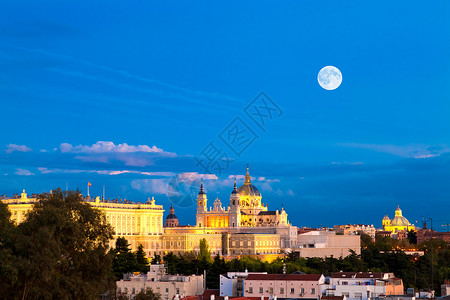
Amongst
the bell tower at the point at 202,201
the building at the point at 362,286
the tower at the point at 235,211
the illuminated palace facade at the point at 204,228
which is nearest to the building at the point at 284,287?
the building at the point at 362,286

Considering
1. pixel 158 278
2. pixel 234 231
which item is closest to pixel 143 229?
pixel 234 231

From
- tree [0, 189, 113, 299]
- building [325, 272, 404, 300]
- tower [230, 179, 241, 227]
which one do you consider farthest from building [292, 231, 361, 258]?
tree [0, 189, 113, 299]

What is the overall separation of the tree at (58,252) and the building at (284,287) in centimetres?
2320

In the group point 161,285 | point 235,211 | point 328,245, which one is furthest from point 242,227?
point 161,285

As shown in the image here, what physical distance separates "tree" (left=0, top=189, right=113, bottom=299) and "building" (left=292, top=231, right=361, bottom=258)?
9316 cm

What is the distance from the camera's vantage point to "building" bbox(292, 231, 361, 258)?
5448 inches

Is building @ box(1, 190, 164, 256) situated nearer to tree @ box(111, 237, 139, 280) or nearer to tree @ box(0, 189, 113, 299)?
tree @ box(111, 237, 139, 280)

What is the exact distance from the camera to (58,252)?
42.1 meters

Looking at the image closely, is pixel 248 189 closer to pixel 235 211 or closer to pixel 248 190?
pixel 248 190

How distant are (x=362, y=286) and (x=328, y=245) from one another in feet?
271

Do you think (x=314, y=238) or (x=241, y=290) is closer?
(x=241, y=290)

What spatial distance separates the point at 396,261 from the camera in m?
113

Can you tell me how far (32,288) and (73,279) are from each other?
8.49 feet

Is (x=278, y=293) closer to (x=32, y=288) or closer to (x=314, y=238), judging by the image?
(x=32, y=288)
